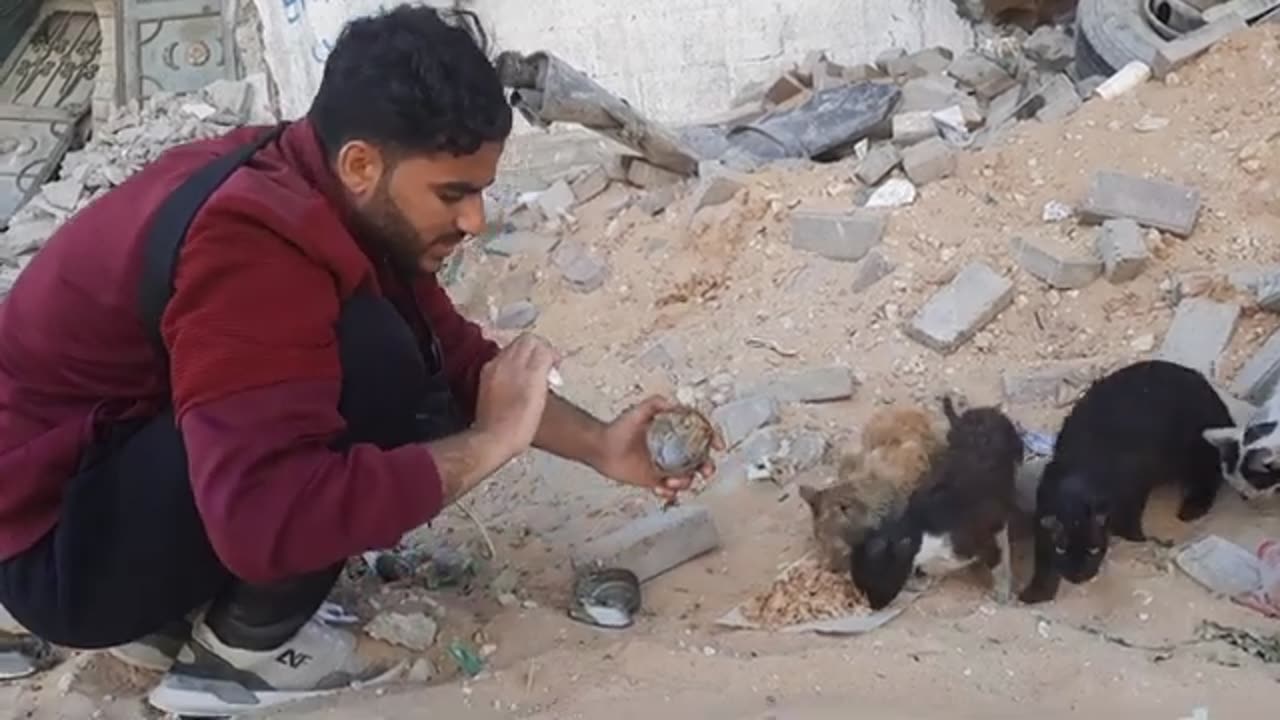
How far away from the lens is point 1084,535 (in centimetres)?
396

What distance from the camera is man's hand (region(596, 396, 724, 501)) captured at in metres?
3.62

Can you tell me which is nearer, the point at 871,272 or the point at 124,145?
the point at 871,272

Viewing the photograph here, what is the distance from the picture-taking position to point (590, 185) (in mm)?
7086

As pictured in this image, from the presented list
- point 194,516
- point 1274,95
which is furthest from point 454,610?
point 1274,95

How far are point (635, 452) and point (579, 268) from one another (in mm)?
2953

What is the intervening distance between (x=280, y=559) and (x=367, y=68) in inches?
33.4

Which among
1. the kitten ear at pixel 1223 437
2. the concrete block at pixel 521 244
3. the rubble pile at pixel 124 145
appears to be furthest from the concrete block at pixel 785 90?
the kitten ear at pixel 1223 437

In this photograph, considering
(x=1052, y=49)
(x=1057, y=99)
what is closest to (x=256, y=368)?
(x=1057, y=99)

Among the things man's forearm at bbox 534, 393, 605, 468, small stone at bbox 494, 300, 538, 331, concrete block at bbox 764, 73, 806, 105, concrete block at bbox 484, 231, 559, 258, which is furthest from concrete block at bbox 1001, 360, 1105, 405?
concrete block at bbox 764, 73, 806, 105

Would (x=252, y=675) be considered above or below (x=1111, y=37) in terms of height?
above

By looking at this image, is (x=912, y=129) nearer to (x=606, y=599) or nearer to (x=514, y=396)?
(x=606, y=599)

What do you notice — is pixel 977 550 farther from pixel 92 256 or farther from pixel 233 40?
pixel 233 40

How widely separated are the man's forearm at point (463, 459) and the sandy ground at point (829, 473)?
605mm

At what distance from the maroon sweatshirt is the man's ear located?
2168mm
